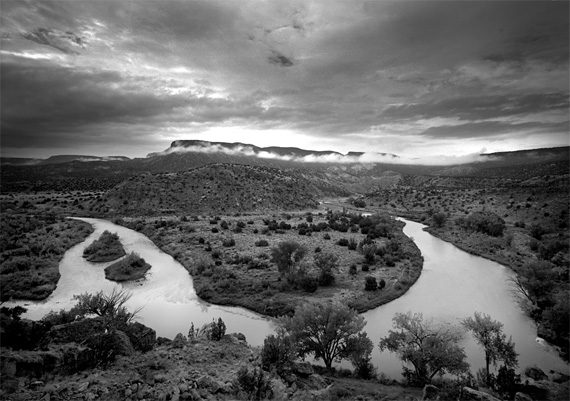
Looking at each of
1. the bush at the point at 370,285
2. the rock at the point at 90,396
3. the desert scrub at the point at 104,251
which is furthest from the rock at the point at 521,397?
the desert scrub at the point at 104,251

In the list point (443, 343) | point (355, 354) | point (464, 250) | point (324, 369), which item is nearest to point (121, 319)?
point (324, 369)

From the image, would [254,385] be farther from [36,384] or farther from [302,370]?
[36,384]

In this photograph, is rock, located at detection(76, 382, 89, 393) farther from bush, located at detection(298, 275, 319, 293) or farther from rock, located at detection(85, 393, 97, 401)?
bush, located at detection(298, 275, 319, 293)

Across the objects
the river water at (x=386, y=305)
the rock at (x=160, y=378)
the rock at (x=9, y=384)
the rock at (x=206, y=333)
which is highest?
the rock at (x=9, y=384)

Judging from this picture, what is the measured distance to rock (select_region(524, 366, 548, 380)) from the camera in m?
19.8

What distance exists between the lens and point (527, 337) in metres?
25.1

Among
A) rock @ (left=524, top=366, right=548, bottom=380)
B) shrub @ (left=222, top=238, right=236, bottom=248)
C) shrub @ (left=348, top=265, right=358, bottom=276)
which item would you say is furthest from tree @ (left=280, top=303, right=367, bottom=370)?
shrub @ (left=222, top=238, right=236, bottom=248)

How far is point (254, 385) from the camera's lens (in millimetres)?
15047

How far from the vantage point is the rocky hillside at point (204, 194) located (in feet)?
293

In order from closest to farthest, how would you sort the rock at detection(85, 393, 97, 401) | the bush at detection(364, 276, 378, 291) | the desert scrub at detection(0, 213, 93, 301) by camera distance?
the rock at detection(85, 393, 97, 401) → the desert scrub at detection(0, 213, 93, 301) → the bush at detection(364, 276, 378, 291)

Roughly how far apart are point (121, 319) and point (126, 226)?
57555 millimetres

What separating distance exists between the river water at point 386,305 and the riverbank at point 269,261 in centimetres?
144

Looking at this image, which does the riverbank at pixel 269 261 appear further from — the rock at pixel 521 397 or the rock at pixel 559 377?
the rock at pixel 521 397

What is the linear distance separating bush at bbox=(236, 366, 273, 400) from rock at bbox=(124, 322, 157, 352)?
7.43 metres
